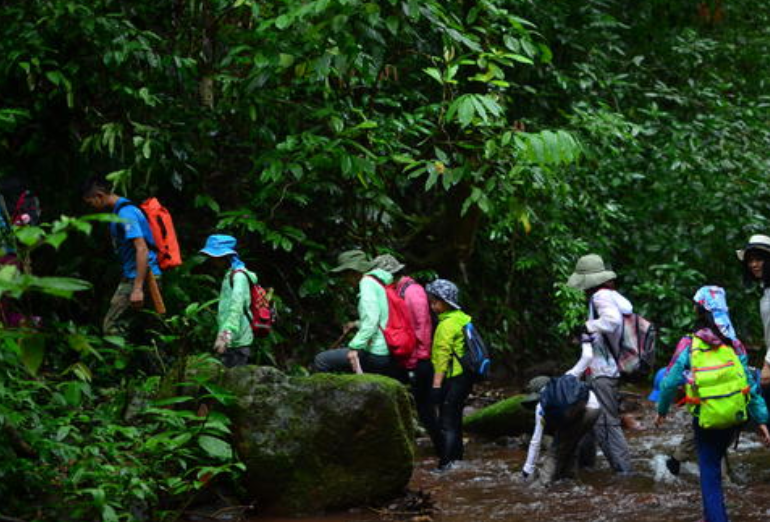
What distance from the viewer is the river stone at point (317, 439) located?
7211 millimetres

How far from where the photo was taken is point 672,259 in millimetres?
14156

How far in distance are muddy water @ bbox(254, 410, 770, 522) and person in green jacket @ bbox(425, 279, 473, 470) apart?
0.29 m

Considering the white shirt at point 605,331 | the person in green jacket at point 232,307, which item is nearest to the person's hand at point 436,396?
the white shirt at point 605,331

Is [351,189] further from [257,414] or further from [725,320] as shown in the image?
[725,320]

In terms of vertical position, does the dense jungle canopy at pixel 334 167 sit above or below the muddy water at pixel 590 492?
above

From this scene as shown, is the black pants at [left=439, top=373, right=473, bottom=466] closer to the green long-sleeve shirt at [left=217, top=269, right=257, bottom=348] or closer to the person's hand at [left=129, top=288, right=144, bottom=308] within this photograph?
the green long-sleeve shirt at [left=217, top=269, right=257, bottom=348]

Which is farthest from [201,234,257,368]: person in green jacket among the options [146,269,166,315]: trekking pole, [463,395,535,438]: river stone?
[463,395,535,438]: river stone

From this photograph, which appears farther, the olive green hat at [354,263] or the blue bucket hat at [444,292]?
the olive green hat at [354,263]

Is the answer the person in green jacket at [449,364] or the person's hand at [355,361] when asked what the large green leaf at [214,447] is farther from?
the person in green jacket at [449,364]

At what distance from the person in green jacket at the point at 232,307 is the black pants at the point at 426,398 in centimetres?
180

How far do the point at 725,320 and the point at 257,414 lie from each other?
3.19 metres

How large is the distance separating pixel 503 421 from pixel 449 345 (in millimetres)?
2037

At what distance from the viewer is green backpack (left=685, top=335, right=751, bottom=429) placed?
651 centimetres

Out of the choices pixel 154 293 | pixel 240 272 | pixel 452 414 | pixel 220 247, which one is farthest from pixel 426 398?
pixel 154 293
